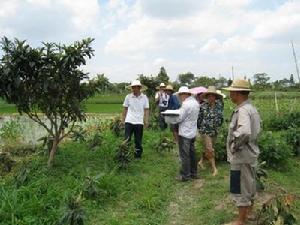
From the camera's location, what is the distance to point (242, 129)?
217 inches

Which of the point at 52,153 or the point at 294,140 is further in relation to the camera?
the point at 294,140

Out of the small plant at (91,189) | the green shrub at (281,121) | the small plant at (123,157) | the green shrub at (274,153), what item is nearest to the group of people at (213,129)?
the small plant at (123,157)

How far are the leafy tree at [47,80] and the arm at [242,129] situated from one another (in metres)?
3.92

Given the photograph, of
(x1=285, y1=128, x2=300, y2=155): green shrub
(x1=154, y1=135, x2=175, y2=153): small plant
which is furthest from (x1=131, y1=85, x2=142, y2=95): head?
(x1=285, y1=128, x2=300, y2=155): green shrub

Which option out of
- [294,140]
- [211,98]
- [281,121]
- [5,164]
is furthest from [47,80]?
[281,121]

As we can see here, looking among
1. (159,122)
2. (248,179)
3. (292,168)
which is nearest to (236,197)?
(248,179)

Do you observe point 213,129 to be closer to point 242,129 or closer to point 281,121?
point 242,129

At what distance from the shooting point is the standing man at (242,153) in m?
5.62

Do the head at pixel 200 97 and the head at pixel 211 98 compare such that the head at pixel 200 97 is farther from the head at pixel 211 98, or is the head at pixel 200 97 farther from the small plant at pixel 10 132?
the small plant at pixel 10 132

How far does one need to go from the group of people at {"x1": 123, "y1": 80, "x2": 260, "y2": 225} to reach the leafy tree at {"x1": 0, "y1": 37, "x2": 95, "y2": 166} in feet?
3.69

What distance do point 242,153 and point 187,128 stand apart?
8.28ft

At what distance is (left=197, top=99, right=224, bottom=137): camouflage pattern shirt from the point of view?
8.62 meters

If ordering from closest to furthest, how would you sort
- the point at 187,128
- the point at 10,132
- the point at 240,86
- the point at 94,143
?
the point at 240,86
the point at 187,128
the point at 94,143
the point at 10,132

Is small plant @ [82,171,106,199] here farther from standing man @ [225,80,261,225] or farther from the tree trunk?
standing man @ [225,80,261,225]
